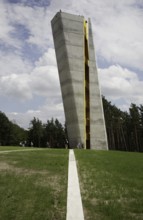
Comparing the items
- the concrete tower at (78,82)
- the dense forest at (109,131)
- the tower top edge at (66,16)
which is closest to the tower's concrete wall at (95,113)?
the concrete tower at (78,82)

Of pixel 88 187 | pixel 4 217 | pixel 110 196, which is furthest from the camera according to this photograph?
pixel 88 187

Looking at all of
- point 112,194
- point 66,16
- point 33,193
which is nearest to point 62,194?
point 33,193

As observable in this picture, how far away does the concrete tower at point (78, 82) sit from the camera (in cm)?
3688

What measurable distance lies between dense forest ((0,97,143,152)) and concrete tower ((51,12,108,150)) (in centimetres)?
2416

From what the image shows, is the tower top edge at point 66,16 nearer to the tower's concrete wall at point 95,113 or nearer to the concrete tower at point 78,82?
the concrete tower at point 78,82

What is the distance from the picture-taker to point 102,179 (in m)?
9.52

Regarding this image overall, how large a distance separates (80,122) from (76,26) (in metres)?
12.5

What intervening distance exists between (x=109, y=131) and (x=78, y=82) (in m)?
31.5

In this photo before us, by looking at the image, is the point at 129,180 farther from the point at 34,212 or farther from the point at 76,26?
the point at 76,26

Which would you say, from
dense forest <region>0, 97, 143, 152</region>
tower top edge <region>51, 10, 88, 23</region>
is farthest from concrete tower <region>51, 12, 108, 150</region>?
dense forest <region>0, 97, 143, 152</region>

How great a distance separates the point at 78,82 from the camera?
124 feet

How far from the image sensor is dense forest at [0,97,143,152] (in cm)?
6756

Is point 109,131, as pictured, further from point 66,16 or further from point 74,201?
point 74,201

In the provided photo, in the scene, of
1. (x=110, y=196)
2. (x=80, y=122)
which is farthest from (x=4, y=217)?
(x=80, y=122)
